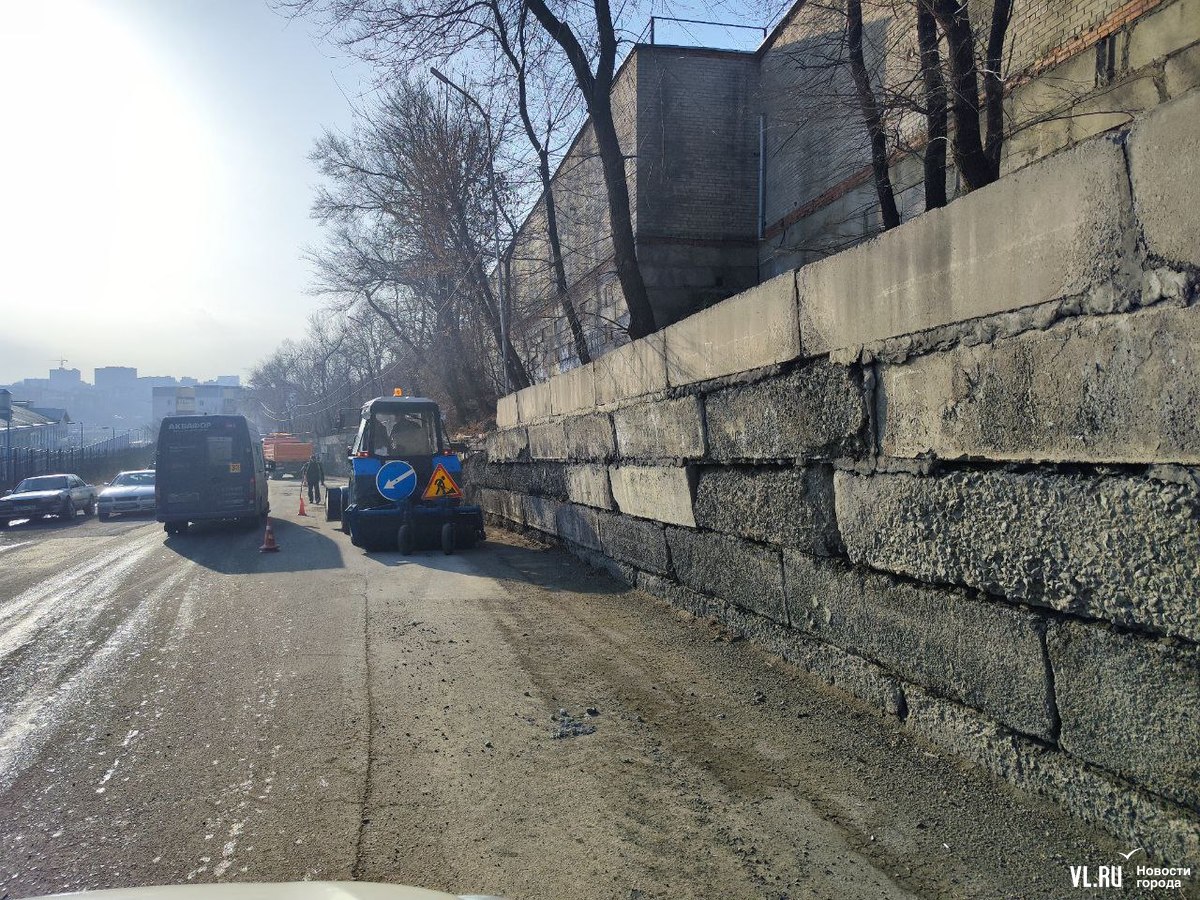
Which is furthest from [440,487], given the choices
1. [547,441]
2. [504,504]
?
[547,441]

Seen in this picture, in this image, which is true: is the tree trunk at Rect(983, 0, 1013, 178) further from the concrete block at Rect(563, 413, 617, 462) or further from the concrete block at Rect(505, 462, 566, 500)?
the concrete block at Rect(505, 462, 566, 500)

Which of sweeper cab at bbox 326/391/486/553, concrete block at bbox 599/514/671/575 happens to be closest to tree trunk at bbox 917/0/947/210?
concrete block at bbox 599/514/671/575

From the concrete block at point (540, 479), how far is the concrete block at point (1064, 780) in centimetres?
675

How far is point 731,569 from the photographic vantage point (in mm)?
5730

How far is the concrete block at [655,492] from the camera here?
251 inches

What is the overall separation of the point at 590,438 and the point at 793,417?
4224mm

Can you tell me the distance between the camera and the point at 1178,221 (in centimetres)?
254

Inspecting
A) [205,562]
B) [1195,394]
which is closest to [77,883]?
[1195,394]

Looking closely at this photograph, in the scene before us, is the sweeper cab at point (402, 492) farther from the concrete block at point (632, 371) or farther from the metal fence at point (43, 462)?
the metal fence at point (43, 462)

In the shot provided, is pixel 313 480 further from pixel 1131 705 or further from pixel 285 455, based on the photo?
pixel 1131 705

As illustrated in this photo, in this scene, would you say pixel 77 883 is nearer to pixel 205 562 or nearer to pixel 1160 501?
pixel 1160 501

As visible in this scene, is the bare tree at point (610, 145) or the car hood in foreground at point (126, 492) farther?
the car hood in foreground at point (126, 492)

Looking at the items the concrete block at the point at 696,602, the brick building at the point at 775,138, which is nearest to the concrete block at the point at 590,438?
the concrete block at the point at 696,602

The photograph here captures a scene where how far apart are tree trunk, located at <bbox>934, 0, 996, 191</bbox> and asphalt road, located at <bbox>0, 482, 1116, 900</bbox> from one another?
4277mm
